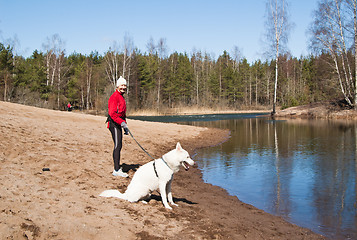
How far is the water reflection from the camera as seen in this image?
658 centimetres

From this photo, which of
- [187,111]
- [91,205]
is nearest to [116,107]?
[91,205]

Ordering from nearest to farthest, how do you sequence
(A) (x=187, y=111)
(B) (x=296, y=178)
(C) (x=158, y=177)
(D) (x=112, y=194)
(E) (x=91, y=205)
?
(E) (x=91, y=205), (C) (x=158, y=177), (D) (x=112, y=194), (B) (x=296, y=178), (A) (x=187, y=111)

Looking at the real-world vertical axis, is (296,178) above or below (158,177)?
below

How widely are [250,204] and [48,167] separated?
17.0ft

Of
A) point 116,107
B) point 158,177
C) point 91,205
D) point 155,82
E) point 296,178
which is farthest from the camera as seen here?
point 155,82

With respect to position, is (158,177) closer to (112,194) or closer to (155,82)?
Answer: (112,194)

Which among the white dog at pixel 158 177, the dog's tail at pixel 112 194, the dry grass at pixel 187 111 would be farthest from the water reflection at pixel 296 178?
the dry grass at pixel 187 111

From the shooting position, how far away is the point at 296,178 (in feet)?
32.3

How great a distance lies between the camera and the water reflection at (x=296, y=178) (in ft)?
21.6

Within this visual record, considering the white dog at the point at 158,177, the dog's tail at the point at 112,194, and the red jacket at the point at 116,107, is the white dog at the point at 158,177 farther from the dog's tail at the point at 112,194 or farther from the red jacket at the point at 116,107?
the red jacket at the point at 116,107

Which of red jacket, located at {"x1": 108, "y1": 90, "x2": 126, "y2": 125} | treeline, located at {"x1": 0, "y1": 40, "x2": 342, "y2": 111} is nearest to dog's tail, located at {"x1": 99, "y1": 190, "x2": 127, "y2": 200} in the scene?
red jacket, located at {"x1": 108, "y1": 90, "x2": 126, "y2": 125}

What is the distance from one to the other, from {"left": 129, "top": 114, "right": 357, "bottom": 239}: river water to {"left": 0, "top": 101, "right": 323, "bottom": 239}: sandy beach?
67 centimetres

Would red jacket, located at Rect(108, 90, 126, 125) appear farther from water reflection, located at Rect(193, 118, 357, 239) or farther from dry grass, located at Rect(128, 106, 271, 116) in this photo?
dry grass, located at Rect(128, 106, 271, 116)

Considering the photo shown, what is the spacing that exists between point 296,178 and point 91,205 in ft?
23.4
